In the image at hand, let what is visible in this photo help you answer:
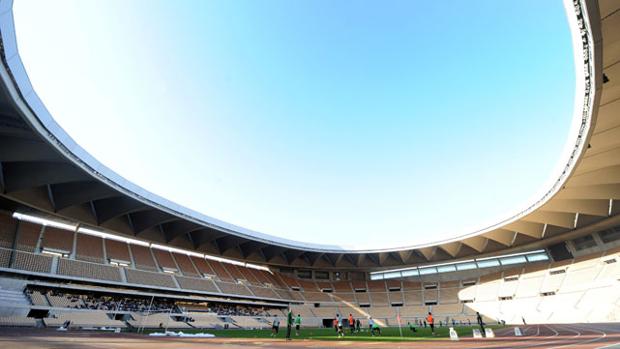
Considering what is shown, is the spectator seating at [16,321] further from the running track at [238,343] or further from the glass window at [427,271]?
the glass window at [427,271]

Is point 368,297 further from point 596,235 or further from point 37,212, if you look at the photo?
point 37,212

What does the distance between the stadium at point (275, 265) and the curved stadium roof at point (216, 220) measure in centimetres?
10

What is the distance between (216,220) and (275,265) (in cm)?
1936

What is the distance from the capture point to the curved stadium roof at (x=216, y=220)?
11.7m

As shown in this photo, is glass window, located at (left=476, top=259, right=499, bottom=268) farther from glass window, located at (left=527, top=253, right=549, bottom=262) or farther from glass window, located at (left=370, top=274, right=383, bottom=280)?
glass window, located at (left=370, top=274, right=383, bottom=280)

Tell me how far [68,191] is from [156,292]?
1288cm

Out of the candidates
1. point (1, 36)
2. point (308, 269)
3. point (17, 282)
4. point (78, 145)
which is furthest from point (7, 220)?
point (308, 269)

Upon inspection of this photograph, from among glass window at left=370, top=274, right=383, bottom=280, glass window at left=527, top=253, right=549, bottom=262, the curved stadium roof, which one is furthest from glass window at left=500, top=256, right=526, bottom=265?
glass window at left=370, top=274, right=383, bottom=280

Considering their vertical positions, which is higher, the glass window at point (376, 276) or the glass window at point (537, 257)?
the glass window at point (537, 257)

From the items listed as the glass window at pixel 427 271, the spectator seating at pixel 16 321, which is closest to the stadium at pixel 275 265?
the spectator seating at pixel 16 321

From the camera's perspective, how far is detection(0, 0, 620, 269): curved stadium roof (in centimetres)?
1171

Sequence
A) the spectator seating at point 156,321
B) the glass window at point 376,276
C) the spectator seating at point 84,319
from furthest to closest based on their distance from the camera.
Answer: the glass window at point 376,276 → the spectator seating at point 156,321 → the spectator seating at point 84,319

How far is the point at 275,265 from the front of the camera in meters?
49.8

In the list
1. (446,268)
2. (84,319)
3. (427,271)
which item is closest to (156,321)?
(84,319)
